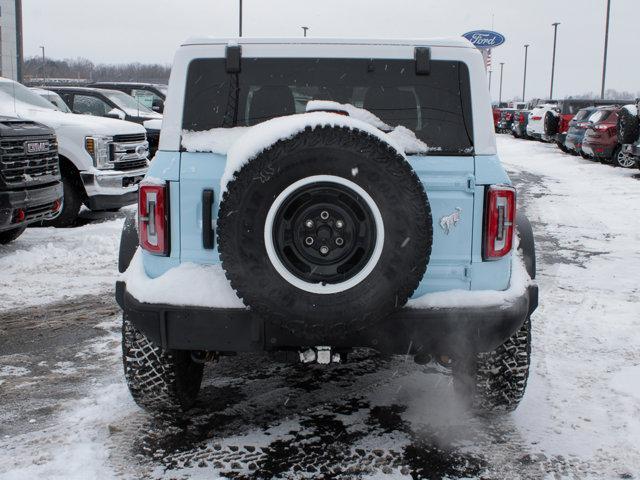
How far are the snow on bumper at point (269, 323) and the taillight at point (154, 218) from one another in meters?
0.17

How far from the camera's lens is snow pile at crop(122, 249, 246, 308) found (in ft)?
11.2

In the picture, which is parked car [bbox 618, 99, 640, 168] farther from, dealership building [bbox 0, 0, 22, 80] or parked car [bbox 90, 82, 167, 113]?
dealership building [bbox 0, 0, 22, 80]

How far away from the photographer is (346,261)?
3.16 meters

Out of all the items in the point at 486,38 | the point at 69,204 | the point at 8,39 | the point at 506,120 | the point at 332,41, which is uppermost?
the point at 8,39

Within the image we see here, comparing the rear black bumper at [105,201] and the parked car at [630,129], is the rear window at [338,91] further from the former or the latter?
the parked car at [630,129]

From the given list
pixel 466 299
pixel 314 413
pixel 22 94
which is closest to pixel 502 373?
pixel 466 299

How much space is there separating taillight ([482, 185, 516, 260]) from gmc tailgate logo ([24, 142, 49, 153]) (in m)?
5.87

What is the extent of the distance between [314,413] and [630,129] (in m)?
15.8

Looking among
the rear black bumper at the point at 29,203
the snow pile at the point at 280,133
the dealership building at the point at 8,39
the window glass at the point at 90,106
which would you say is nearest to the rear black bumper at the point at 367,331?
the snow pile at the point at 280,133

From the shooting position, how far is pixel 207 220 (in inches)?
136

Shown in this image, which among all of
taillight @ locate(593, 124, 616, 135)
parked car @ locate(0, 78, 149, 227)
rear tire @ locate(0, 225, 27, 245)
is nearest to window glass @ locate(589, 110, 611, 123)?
taillight @ locate(593, 124, 616, 135)

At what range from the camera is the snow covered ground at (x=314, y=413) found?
3.46 metres

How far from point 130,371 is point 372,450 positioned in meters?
1.26

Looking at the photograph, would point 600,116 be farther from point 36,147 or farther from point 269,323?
point 269,323
